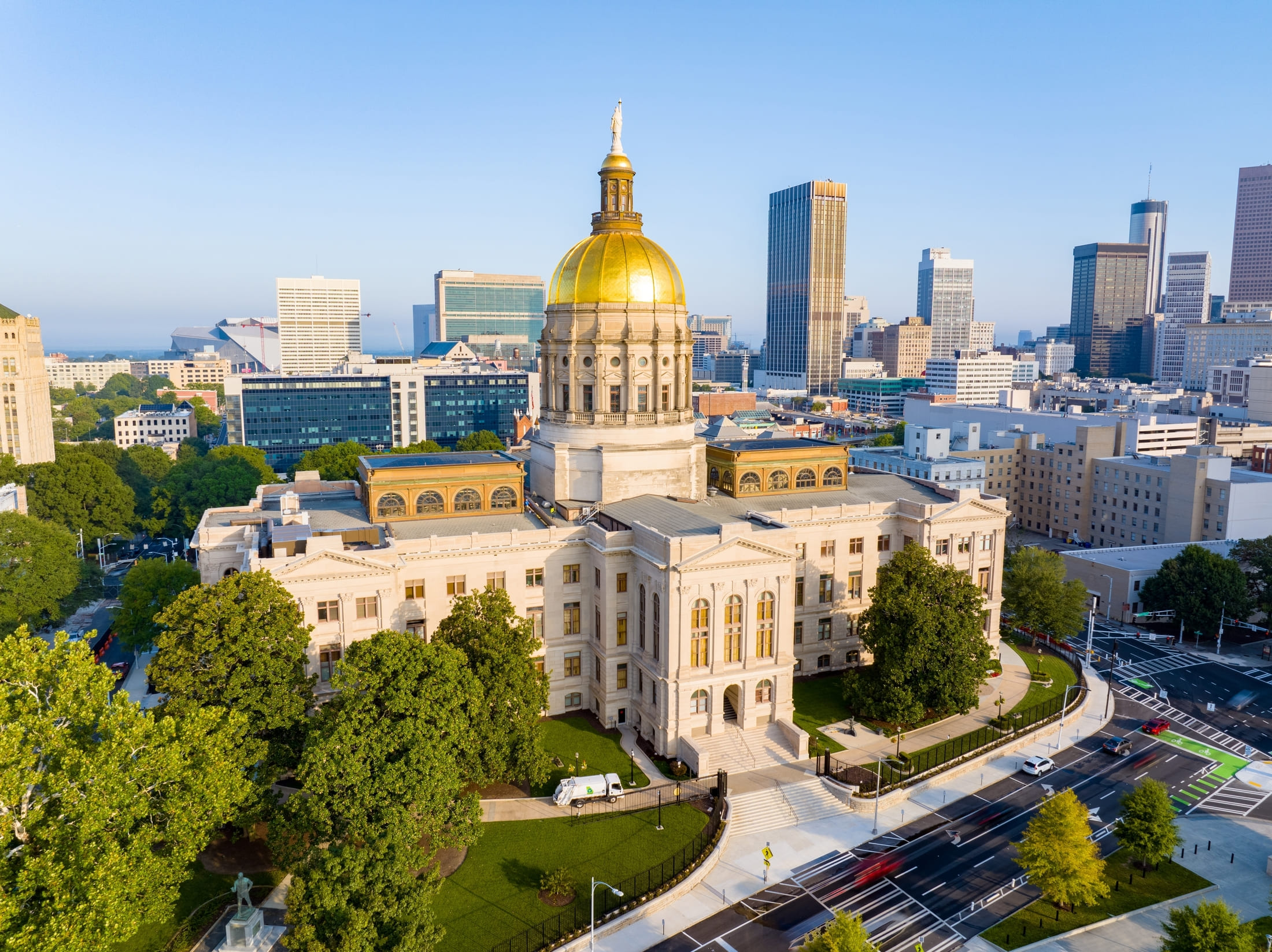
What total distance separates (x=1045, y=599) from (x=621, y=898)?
56.1 metres

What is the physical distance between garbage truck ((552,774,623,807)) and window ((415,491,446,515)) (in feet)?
87.2

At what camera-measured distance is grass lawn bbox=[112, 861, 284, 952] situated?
45.7 m

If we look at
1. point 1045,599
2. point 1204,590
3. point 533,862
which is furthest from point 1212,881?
point 1204,590

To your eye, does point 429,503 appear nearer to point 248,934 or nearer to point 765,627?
point 765,627

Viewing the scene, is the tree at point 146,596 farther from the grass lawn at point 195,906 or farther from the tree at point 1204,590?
the tree at point 1204,590

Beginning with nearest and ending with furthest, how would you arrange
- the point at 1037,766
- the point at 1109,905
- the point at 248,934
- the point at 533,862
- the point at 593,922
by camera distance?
the point at 248,934 → the point at 593,922 → the point at 1109,905 → the point at 533,862 → the point at 1037,766

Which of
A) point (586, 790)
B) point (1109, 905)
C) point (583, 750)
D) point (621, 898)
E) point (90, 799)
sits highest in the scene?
point (90, 799)

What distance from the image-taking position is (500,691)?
5684 cm

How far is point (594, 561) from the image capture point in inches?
2793

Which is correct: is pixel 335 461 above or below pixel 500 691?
above

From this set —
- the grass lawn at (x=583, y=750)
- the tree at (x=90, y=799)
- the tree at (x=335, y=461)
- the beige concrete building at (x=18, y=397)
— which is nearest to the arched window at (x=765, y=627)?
the grass lawn at (x=583, y=750)

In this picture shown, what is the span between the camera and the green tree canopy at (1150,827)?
170 feet

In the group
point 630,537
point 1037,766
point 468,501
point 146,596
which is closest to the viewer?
point 1037,766

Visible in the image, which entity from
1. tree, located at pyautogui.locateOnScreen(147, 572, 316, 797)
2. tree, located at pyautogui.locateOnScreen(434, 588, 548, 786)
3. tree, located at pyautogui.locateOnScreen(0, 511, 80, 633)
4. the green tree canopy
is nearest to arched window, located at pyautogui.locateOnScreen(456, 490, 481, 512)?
tree, located at pyautogui.locateOnScreen(434, 588, 548, 786)
